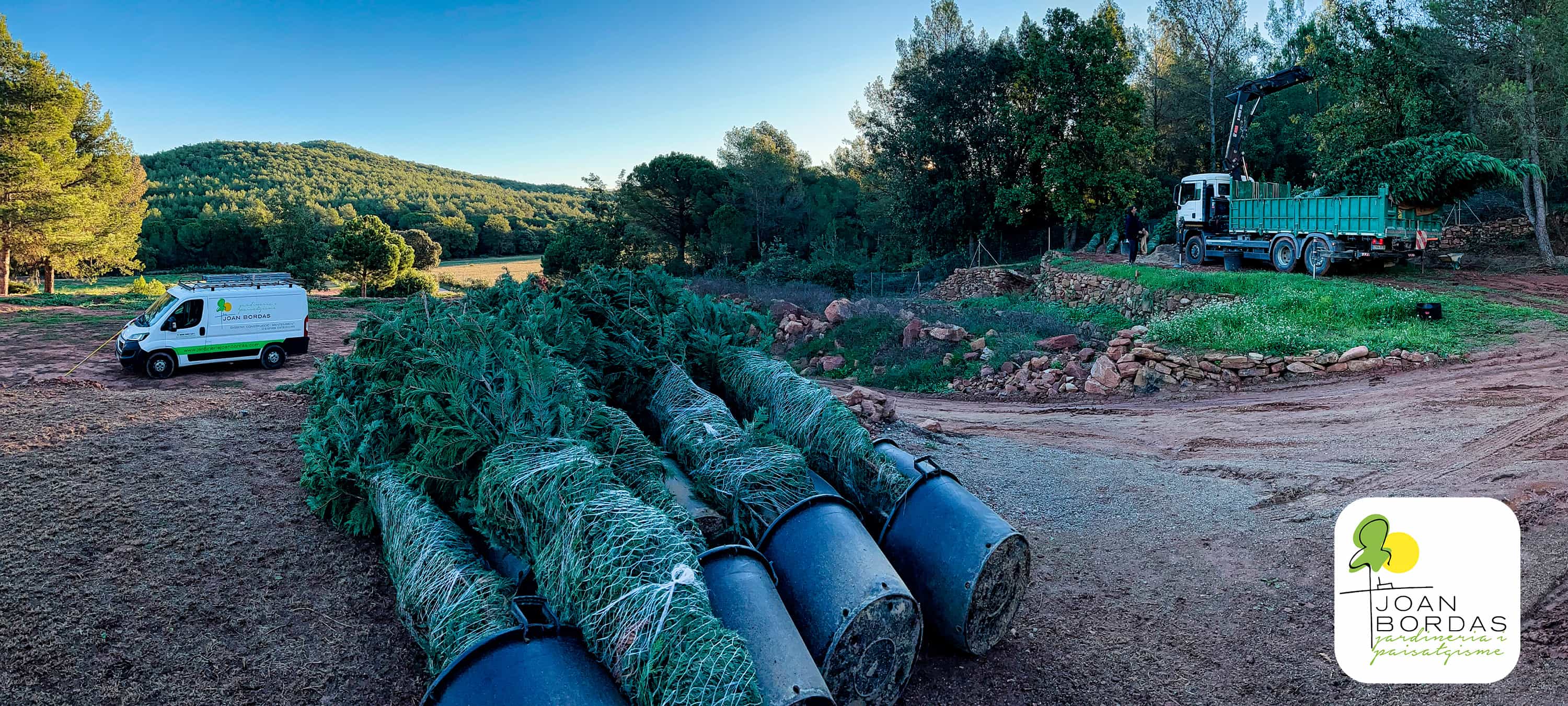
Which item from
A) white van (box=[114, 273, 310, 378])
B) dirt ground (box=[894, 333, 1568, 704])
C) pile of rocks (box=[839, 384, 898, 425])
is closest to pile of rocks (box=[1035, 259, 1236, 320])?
dirt ground (box=[894, 333, 1568, 704])

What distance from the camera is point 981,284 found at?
30.2 meters

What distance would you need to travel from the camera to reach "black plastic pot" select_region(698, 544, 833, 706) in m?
3.13

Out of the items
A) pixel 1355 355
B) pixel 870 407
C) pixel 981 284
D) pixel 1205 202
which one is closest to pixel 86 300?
pixel 870 407

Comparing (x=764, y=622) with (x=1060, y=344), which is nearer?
(x=764, y=622)

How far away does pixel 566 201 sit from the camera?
4528 inches

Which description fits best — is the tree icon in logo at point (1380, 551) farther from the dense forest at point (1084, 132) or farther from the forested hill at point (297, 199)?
the forested hill at point (297, 199)

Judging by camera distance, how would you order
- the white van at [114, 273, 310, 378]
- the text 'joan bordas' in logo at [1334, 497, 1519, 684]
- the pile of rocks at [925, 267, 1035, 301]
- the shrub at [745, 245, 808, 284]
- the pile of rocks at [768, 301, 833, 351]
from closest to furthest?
the text 'joan bordas' in logo at [1334, 497, 1519, 684], the white van at [114, 273, 310, 378], the pile of rocks at [768, 301, 833, 351], the pile of rocks at [925, 267, 1035, 301], the shrub at [745, 245, 808, 284]

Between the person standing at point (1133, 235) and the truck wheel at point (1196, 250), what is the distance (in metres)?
2.12

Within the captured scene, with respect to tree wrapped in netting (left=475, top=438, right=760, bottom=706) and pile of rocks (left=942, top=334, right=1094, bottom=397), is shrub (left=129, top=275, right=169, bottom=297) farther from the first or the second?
tree wrapped in netting (left=475, top=438, right=760, bottom=706)

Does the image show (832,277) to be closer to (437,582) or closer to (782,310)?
(782,310)

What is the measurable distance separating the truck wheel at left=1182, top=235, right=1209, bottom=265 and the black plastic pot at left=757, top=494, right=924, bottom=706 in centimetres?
2229

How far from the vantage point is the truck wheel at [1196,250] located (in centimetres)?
2270

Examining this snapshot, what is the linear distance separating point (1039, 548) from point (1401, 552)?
2397 mm

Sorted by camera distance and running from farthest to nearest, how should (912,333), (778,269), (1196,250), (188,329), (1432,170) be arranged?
(778,269) < (1196,250) < (912,333) < (1432,170) < (188,329)
